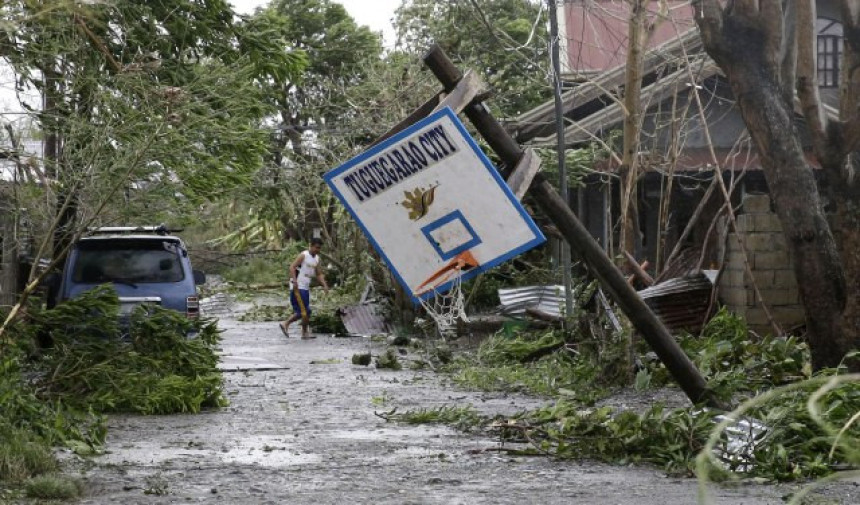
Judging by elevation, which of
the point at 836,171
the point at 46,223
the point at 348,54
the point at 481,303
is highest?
the point at 348,54

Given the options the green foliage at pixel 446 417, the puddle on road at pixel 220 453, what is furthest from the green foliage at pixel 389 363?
the puddle on road at pixel 220 453

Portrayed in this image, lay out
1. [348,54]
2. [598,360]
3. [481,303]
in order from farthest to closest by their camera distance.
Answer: [348,54], [481,303], [598,360]

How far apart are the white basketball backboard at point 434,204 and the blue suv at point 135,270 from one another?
8.93 meters

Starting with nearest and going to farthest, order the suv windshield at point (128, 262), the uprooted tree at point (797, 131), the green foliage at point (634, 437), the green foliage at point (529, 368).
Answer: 1. the green foliage at point (634, 437)
2. the uprooted tree at point (797, 131)
3. the green foliage at point (529, 368)
4. the suv windshield at point (128, 262)

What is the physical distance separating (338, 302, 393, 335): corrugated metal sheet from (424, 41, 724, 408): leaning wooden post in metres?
16.4

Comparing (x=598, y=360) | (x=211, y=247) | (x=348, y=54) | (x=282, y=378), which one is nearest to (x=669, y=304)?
(x=598, y=360)

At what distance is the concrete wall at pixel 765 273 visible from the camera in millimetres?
16844

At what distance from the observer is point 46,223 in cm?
1419

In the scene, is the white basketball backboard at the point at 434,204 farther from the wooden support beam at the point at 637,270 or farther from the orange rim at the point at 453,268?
the wooden support beam at the point at 637,270

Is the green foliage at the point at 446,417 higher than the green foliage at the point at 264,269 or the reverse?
higher

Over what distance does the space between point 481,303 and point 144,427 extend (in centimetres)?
1587

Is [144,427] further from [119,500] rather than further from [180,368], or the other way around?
[119,500]

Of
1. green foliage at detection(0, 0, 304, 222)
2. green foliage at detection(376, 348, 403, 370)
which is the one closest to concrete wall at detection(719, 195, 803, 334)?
green foliage at detection(376, 348, 403, 370)

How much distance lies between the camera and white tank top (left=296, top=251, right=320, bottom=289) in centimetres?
2575
